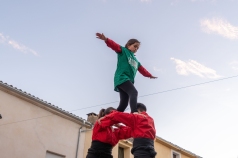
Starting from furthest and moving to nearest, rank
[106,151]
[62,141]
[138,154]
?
[62,141] < [106,151] < [138,154]


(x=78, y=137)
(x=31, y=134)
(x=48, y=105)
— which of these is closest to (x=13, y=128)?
(x=31, y=134)

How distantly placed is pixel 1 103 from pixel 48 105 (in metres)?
1.81

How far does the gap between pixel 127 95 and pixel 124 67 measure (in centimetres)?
43

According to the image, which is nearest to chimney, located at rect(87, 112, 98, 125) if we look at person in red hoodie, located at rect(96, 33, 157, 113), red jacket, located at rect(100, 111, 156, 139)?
person in red hoodie, located at rect(96, 33, 157, 113)

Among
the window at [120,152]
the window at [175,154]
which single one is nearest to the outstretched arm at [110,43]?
the window at [120,152]

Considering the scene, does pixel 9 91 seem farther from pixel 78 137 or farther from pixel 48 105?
pixel 78 137

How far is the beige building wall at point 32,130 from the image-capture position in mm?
10594

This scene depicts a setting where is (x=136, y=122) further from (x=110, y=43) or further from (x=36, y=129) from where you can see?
(x=36, y=129)

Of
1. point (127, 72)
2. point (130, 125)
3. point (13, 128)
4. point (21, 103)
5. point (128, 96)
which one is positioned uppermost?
point (21, 103)

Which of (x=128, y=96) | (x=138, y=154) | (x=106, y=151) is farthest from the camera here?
(x=128, y=96)

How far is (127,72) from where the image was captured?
16.9 feet

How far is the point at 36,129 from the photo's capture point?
1151 centimetres

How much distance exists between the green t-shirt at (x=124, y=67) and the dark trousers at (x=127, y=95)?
3.3 inches

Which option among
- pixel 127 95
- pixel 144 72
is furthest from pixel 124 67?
pixel 144 72
